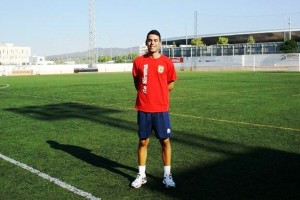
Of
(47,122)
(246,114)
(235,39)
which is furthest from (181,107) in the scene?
(235,39)

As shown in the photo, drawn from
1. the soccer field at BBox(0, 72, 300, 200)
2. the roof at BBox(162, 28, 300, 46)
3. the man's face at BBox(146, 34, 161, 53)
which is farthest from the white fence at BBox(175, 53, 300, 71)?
the man's face at BBox(146, 34, 161, 53)

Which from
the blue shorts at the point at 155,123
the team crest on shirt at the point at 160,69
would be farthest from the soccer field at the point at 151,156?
the team crest on shirt at the point at 160,69

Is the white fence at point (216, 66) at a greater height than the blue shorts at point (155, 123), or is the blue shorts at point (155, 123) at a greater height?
the white fence at point (216, 66)

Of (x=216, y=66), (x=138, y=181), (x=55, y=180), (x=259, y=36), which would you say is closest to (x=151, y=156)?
(x=138, y=181)

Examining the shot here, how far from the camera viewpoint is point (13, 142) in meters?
8.05

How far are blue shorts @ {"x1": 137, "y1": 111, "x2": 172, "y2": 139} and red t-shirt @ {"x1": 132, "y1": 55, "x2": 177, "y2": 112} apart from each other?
66 mm

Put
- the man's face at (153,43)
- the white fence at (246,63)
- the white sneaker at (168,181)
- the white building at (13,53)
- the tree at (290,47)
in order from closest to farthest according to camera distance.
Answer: the man's face at (153,43), the white sneaker at (168,181), the white fence at (246,63), the tree at (290,47), the white building at (13,53)

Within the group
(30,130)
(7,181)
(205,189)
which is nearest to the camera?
(205,189)

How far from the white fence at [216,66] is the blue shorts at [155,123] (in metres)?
53.0

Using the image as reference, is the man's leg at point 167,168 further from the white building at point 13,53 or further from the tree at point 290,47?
the white building at point 13,53

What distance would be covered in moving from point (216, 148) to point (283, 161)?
1.32 metres

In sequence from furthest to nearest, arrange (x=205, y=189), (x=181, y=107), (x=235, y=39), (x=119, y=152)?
(x=235, y=39), (x=181, y=107), (x=119, y=152), (x=205, y=189)

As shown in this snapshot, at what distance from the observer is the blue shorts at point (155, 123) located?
513 cm

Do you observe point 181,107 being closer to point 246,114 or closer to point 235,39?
point 246,114
